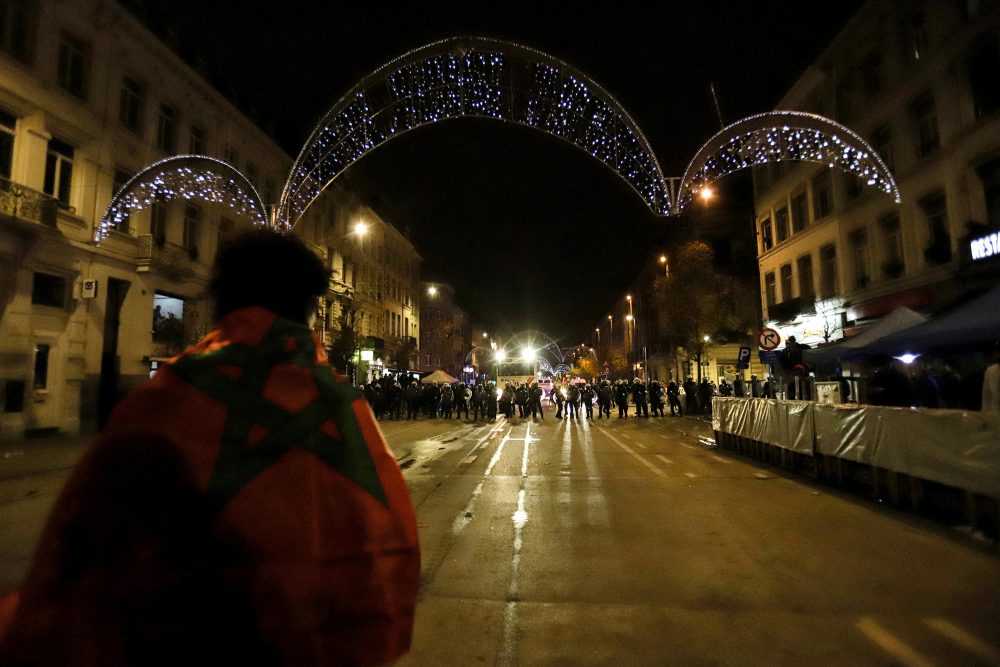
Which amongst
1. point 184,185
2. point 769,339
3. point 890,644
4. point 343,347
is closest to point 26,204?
point 184,185

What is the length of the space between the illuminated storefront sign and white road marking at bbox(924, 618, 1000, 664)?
53.1 feet

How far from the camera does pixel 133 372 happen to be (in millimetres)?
20719

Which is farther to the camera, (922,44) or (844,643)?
(922,44)

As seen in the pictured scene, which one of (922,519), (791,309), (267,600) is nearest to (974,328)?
(922,519)

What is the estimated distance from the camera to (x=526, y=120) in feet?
38.2

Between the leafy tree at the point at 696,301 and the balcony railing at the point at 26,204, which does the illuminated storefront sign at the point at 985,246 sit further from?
the balcony railing at the point at 26,204

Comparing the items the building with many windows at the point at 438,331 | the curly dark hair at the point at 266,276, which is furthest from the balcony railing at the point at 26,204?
the building with many windows at the point at 438,331

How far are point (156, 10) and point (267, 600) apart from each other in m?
27.7

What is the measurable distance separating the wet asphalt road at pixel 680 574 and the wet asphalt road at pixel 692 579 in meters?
0.02

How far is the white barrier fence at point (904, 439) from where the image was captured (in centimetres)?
635

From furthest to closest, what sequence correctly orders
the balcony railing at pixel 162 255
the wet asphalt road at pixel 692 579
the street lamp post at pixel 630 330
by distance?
the street lamp post at pixel 630 330, the balcony railing at pixel 162 255, the wet asphalt road at pixel 692 579

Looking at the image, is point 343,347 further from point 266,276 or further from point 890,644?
point 266,276

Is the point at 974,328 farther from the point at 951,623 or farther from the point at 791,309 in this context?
the point at 791,309

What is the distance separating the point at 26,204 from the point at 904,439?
2140 cm
